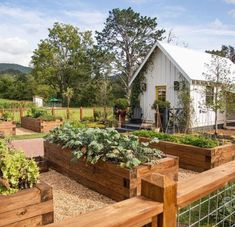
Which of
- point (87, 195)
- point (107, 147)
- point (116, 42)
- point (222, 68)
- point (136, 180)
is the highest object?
point (116, 42)

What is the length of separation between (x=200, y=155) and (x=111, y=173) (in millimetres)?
2810

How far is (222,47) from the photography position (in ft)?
153

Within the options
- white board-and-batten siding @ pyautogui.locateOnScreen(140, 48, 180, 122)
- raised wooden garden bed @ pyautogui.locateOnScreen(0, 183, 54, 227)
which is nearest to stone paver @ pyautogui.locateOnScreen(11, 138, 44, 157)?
raised wooden garden bed @ pyautogui.locateOnScreen(0, 183, 54, 227)

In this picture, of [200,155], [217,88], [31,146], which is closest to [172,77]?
[217,88]

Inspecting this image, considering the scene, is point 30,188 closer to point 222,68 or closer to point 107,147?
point 107,147

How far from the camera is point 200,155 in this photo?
22.9ft

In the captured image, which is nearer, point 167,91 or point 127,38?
point 167,91

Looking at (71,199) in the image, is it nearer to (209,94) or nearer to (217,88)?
(217,88)

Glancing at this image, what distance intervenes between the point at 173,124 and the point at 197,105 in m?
1.69

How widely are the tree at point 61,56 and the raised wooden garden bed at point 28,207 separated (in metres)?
36.4

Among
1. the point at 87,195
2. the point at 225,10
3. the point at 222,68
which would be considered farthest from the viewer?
the point at 225,10

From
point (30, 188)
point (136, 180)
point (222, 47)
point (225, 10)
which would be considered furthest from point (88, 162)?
point (222, 47)

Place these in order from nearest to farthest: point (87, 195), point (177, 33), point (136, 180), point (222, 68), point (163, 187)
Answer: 1. point (163, 187)
2. point (136, 180)
3. point (87, 195)
4. point (222, 68)
5. point (177, 33)

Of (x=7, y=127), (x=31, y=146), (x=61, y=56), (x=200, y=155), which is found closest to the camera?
(x=200, y=155)
